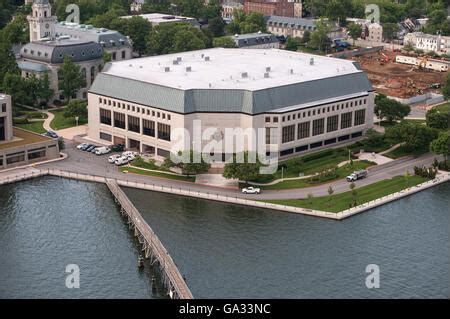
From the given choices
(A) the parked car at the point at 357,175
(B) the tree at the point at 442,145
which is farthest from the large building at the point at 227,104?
(B) the tree at the point at 442,145

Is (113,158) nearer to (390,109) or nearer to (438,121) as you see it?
(390,109)

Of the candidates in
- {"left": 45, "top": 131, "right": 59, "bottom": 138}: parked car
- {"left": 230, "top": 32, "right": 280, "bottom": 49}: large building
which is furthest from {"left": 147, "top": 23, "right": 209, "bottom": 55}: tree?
Answer: {"left": 45, "top": 131, "right": 59, "bottom": 138}: parked car

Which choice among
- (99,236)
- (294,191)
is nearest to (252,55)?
(294,191)

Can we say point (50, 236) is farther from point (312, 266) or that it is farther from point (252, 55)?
point (252, 55)

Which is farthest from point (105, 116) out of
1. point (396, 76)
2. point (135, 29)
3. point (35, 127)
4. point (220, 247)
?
point (396, 76)

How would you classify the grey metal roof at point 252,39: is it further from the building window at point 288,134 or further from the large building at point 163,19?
the building window at point 288,134

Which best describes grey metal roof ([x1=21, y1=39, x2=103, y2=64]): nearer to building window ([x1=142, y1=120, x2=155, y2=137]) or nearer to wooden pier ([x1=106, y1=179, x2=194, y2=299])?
building window ([x1=142, y1=120, x2=155, y2=137])
